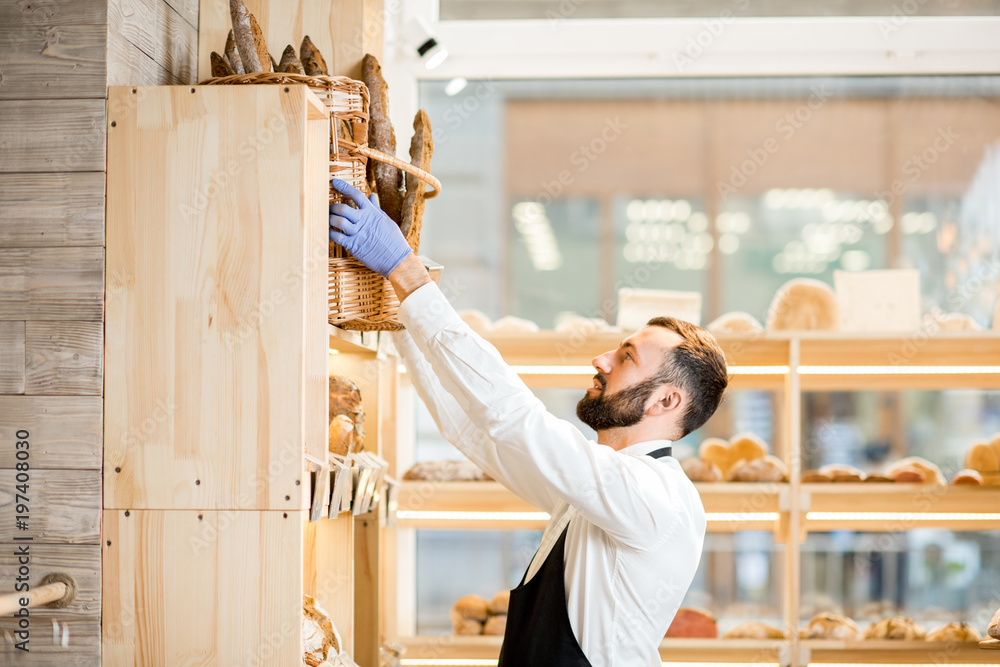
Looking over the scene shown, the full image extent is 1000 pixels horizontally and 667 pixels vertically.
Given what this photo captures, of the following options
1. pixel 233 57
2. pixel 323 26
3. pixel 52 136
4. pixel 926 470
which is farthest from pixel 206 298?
pixel 926 470

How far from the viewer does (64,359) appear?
151 cm

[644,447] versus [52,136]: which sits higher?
[52,136]

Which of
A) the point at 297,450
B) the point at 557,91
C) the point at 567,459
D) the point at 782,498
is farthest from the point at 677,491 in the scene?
the point at 557,91

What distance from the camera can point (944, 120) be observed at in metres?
3.48

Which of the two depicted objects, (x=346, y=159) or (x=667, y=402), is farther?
(x=667, y=402)

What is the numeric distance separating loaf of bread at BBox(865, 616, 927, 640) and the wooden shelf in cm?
198

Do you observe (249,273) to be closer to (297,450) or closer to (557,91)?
(297,450)

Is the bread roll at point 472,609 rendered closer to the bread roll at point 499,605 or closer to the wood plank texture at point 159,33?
the bread roll at point 499,605

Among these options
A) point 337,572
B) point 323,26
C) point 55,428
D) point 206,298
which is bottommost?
point 337,572

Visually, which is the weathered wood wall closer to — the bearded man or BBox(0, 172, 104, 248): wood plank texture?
BBox(0, 172, 104, 248): wood plank texture

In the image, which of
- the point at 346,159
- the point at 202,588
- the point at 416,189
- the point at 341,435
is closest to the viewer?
the point at 202,588

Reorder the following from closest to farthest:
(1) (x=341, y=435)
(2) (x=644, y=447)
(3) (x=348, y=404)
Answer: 1. (2) (x=644, y=447)
2. (1) (x=341, y=435)
3. (3) (x=348, y=404)

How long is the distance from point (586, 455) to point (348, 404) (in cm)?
75

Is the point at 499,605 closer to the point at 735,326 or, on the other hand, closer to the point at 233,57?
the point at 735,326
